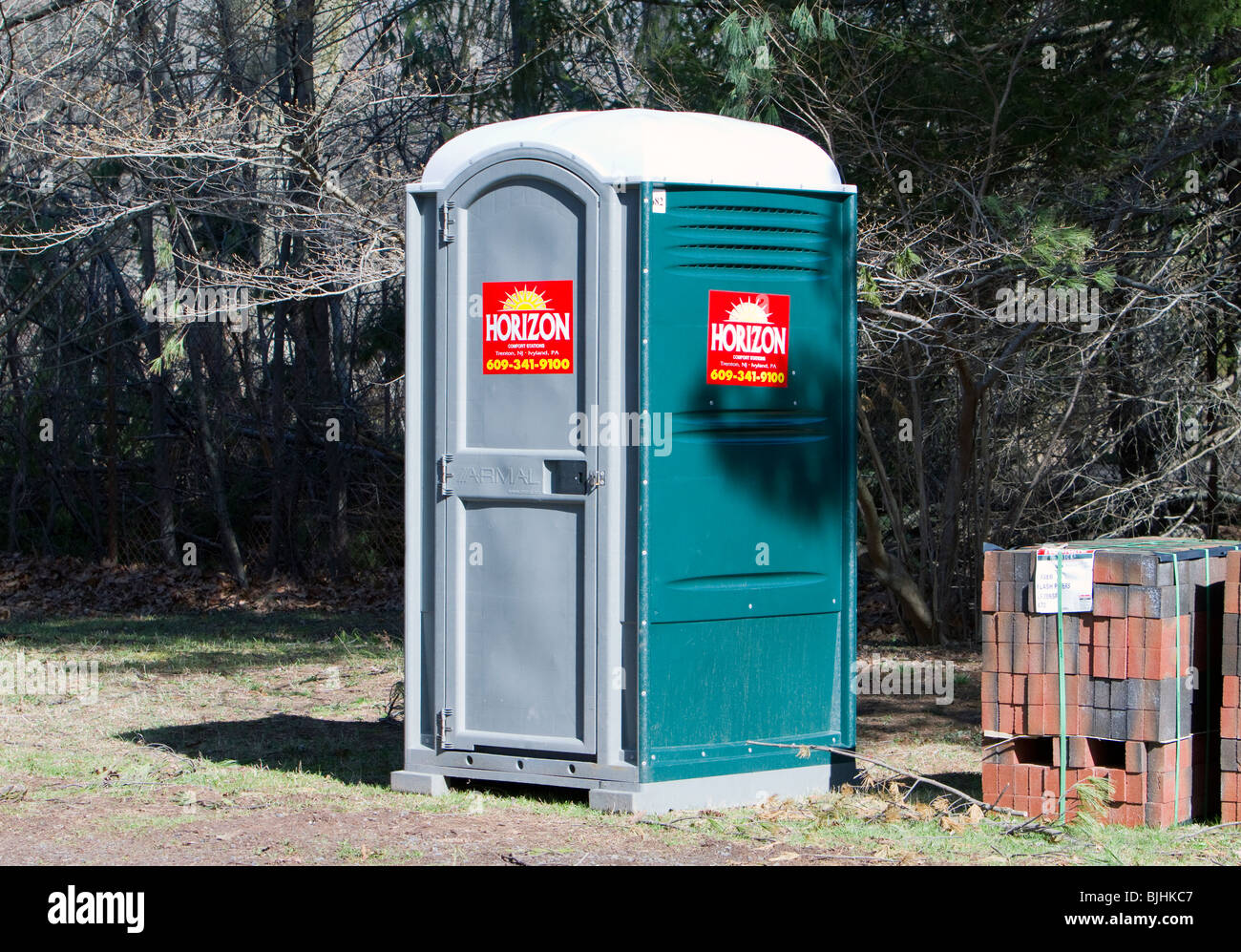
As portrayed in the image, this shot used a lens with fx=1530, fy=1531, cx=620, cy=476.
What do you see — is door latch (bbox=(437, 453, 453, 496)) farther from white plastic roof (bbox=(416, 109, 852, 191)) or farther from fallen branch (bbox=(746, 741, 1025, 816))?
fallen branch (bbox=(746, 741, 1025, 816))

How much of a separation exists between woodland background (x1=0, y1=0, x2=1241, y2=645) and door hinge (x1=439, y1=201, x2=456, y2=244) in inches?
183

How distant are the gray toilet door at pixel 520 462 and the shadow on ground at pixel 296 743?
1.14 meters

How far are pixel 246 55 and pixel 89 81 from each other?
1.83m

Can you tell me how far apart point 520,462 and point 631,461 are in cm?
55

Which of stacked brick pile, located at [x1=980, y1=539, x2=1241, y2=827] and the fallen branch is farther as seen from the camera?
the fallen branch

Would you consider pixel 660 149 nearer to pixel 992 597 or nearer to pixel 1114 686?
pixel 992 597

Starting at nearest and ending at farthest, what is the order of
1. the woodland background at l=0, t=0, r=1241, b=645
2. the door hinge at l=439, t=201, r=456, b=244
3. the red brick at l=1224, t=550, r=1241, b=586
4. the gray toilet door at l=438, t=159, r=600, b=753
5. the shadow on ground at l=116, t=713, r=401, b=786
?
the red brick at l=1224, t=550, r=1241, b=586 → the gray toilet door at l=438, t=159, r=600, b=753 → the door hinge at l=439, t=201, r=456, b=244 → the shadow on ground at l=116, t=713, r=401, b=786 → the woodland background at l=0, t=0, r=1241, b=645

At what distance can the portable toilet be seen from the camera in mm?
6777

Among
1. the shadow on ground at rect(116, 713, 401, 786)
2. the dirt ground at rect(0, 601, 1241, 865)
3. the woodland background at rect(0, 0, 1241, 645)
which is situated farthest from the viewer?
the woodland background at rect(0, 0, 1241, 645)

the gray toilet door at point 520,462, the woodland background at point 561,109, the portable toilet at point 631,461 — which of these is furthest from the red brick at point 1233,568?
the woodland background at point 561,109

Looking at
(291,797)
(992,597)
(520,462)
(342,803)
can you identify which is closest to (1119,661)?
(992,597)

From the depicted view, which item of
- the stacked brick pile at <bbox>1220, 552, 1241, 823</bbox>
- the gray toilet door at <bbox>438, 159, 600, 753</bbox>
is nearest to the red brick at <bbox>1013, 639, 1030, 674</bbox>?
the stacked brick pile at <bbox>1220, 552, 1241, 823</bbox>

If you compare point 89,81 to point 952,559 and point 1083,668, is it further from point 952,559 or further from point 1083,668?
point 1083,668

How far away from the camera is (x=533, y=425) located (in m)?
6.97
